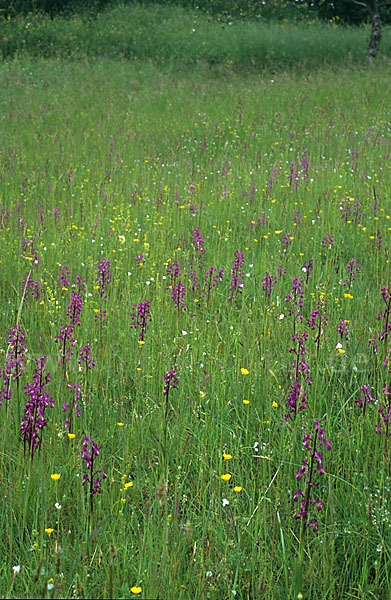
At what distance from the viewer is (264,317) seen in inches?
131

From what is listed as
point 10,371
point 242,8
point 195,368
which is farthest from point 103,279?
point 242,8

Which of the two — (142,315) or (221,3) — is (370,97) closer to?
(142,315)

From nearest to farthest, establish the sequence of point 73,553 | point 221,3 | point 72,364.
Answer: point 73,553, point 72,364, point 221,3

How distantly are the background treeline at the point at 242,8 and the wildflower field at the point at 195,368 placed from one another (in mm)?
17560

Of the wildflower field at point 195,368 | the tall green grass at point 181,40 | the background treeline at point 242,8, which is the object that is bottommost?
the wildflower field at point 195,368

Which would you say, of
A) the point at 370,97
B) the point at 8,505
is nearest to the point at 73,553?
the point at 8,505

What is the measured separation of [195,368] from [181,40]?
1722 centimetres

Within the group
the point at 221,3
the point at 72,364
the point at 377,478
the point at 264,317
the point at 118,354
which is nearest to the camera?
the point at 377,478

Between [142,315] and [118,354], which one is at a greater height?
[142,315]

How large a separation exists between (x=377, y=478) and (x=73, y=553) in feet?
3.64

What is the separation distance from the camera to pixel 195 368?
2.81 meters

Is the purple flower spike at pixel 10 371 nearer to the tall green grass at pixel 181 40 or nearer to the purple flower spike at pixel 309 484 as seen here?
the purple flower spike at pixel 309 484

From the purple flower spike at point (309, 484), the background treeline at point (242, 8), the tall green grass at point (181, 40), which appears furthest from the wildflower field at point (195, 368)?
the background treeline at point (242, 8)

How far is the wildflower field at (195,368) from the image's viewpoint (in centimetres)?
175
